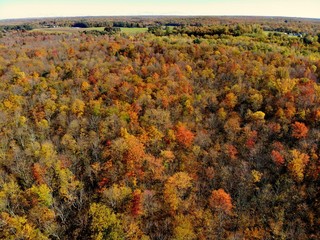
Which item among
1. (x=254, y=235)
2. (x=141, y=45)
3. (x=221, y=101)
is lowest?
(x=254, y=235)

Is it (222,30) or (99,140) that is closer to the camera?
(99,140)

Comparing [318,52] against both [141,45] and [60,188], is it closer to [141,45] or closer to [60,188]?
[141,45]

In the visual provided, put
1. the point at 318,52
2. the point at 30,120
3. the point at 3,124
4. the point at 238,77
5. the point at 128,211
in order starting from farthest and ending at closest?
the point at 318,52 → the point at 238,77 → the point at 30,120 → the point at 3,124 → the point at 128,211

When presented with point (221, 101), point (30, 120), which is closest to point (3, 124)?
point (30, 120)

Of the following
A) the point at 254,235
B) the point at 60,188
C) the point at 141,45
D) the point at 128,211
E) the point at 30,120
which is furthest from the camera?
the point at 141,45

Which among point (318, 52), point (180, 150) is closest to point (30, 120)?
point (180, 150)

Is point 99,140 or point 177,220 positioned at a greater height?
point 99,140

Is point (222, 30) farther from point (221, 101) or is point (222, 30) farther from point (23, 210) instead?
point (23, 210)
